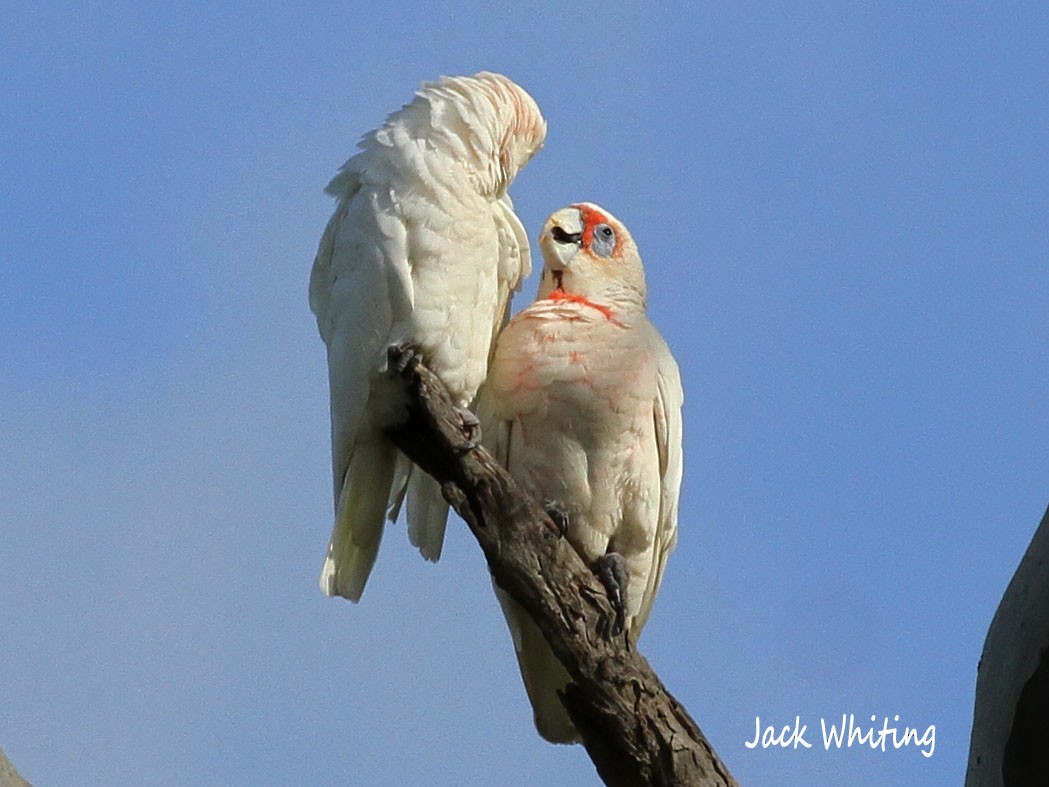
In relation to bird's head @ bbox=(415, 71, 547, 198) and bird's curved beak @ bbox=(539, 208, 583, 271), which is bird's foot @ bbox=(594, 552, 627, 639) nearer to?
bird's curved beak @ bbox=(539, 208, 583, 271)

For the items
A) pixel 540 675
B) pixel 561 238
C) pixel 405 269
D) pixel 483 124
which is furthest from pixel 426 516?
pixel 483 124

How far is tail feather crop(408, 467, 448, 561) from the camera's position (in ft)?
17.1

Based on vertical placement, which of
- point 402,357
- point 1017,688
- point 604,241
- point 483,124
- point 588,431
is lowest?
point 1017,688

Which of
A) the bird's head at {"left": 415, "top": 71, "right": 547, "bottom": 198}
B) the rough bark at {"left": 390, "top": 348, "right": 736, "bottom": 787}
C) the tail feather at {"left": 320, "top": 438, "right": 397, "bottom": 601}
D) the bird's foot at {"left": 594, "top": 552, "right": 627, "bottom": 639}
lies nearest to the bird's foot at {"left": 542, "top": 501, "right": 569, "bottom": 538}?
the bird's foot at {"left": 594, "top": 552, "right": 627, "bottom": 639}

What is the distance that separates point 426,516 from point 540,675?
2.26 ft

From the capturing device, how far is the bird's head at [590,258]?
17.6ft

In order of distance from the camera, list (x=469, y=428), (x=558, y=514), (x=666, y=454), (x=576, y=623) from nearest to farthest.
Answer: (x=576, y=623) < (x=469, y=428) < (x=558, y=514) < (x=666, y=454)

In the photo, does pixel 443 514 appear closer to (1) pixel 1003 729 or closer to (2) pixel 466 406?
(2) pixel 466 406

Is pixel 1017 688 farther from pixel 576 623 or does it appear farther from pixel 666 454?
pixel 666 454

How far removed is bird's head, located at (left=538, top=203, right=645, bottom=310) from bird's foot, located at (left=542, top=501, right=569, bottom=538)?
2.69ft

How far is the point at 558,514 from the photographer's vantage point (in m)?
4.87

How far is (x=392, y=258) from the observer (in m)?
4.62

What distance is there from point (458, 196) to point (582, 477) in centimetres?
102

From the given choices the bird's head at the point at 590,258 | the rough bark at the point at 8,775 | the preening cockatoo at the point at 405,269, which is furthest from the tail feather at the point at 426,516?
the rough bark at the point at 8,775
